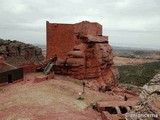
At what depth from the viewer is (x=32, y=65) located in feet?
102

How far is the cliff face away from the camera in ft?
91.1

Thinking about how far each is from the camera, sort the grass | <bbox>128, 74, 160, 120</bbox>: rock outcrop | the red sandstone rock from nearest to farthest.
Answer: <bbox>128, 74, 160, 120</bbox>: rock outcrop < the red sandstone rock < the grass

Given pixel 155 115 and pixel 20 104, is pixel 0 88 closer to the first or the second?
pixel 20 104

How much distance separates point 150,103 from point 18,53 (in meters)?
23.9

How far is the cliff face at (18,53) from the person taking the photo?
91.1 feet

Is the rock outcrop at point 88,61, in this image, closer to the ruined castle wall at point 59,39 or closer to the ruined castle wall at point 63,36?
the ruined castle wall at point 63,36

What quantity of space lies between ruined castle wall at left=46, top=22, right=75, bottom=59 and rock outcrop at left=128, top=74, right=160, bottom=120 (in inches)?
857

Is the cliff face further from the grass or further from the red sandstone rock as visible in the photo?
the grass

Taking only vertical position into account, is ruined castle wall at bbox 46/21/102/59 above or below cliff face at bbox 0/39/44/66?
above

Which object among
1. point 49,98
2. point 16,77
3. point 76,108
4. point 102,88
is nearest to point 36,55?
point 16,77

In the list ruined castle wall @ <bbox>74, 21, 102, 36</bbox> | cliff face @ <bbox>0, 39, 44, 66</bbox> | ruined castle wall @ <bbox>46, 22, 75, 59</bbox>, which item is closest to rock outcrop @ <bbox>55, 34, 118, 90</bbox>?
ruined castle wall @ <bbox>74, 21, 102, 36</bbox>

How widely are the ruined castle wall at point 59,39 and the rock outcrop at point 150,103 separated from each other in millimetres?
21763

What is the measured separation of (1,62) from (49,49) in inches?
297

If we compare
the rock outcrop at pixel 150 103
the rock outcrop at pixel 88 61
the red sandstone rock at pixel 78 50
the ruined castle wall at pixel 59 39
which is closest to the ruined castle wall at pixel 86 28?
the red sandstone rock at pixel 78 50
